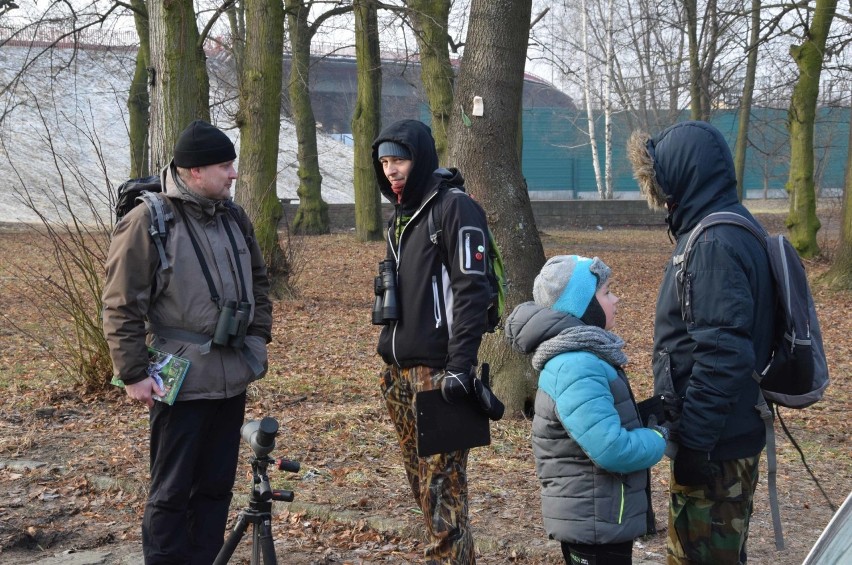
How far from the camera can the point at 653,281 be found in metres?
17.8

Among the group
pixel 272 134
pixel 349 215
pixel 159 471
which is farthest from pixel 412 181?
pixel 349 215

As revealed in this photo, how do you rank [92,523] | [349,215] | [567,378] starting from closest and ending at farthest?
1. [567,378]
2. [92,523]
3. [349,215]

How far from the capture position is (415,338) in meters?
4.00

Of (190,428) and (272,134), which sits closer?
(190,428)

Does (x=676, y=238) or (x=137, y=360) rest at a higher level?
(x=676, y=238)

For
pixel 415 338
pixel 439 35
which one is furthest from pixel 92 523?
pixel 439 35

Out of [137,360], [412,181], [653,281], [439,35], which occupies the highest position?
[439,35]

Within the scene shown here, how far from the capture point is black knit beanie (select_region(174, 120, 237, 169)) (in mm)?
4219

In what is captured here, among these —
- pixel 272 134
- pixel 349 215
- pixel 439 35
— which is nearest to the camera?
pixel 272 134

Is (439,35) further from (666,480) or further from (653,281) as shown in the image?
→ (666,480)

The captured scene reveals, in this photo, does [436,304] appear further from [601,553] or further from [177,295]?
[601,553]

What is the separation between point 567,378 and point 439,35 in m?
15.0

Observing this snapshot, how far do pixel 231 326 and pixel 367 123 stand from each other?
60.6 ft

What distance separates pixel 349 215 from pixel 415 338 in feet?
88.5
